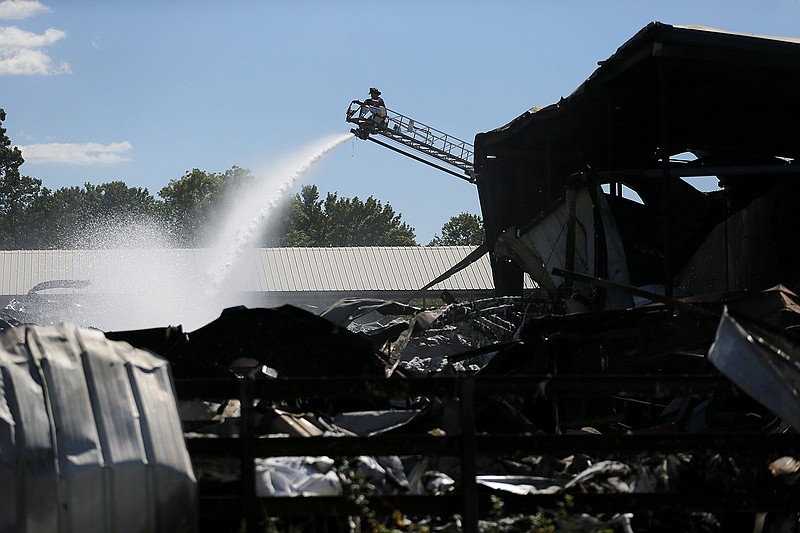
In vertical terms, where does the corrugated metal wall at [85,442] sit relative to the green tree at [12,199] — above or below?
below

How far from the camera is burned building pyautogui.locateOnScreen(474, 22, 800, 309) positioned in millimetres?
11250

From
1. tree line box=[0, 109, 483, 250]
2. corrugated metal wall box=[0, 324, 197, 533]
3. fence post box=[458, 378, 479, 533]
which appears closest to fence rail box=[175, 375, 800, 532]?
fence post box=[458, 378, 479, 533]

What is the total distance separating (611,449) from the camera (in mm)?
4754

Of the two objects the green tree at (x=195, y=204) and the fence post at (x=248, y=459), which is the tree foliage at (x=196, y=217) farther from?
the fence post at (x=248, y=459)

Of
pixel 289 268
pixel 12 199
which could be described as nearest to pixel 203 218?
pixel 12 199

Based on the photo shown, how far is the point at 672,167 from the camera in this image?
43.7 feet

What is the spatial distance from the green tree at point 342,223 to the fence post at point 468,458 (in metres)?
83.3

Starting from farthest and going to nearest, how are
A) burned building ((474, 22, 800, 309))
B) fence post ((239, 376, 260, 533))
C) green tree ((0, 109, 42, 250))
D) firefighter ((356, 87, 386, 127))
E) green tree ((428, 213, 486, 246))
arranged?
green tree ((428, 213, 486, 246))
green tree ((0, 109, 42, 250))
firefighter ((356, 87, 386, 127))
burned building ((474, 22, 800, 309))
fence post ((239, 376, 260, 533))

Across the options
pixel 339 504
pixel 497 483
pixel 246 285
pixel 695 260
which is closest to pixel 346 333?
pixel 497 483

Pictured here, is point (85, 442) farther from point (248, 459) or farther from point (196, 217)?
point (196, 217)

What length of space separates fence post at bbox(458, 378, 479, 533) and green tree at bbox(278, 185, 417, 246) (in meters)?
83.3

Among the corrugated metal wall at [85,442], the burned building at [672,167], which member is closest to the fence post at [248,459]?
the corrugated metal wall at [85,442]

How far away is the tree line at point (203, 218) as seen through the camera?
3290 inches

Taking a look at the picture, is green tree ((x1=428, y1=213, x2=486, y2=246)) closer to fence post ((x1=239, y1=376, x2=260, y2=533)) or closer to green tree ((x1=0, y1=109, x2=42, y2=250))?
green tree ((x1=0, y1=109, x2=42, y2=250))
